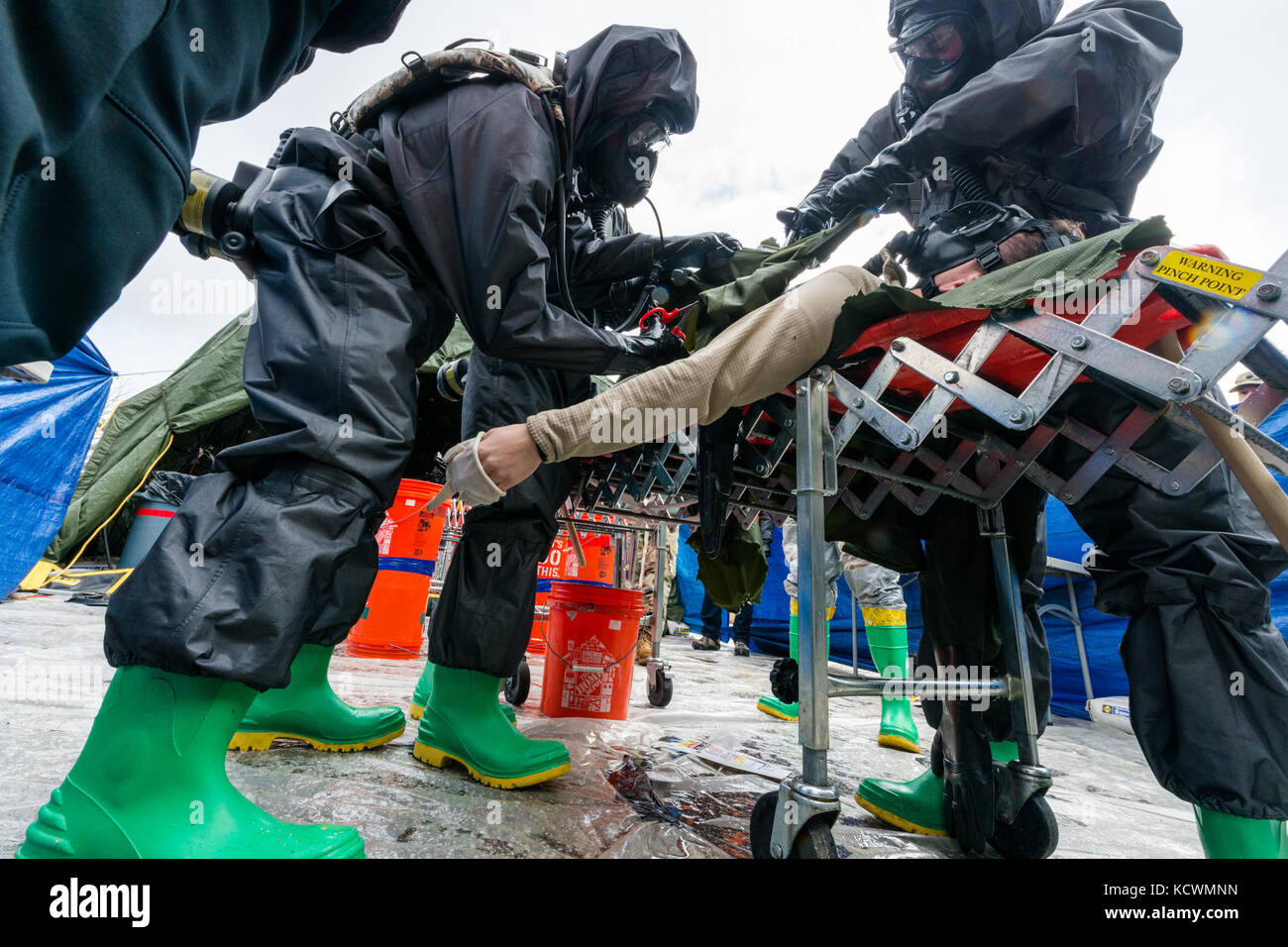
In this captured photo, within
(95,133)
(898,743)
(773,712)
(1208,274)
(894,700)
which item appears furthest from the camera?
Answer: (773,712)

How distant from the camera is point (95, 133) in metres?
0.56

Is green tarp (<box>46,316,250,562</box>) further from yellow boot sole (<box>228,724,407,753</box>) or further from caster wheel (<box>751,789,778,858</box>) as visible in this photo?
caster wheel (<box>751,789,778,858</box>)

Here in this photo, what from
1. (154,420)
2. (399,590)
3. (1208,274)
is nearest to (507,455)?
(1208,274)

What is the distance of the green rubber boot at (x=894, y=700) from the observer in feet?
8.48

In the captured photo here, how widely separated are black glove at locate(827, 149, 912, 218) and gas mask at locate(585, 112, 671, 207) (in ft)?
1.73

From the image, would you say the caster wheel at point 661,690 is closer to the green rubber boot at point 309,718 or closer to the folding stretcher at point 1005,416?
the green rubber boot at point 309,718

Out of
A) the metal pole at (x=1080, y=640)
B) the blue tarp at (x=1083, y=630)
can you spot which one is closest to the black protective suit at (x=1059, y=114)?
the blue tarp at (x=1083, y=630)

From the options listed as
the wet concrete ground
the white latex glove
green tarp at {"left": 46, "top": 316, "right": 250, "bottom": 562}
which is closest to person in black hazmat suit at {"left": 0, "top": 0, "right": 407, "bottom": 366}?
the white latex glove

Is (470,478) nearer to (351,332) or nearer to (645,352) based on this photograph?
(351,332)

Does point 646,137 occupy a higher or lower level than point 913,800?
higher

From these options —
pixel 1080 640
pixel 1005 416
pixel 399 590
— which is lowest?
pixel 1080 640

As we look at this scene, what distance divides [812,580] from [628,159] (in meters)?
1.32
